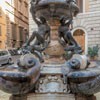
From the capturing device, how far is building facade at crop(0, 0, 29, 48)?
34.6 m

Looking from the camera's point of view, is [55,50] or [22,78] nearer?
[22,78]

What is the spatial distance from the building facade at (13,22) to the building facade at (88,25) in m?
11.6

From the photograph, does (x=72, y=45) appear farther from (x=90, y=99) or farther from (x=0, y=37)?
(x=0, y=37)

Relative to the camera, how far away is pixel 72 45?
18.6 ft

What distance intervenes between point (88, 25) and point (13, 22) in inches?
723

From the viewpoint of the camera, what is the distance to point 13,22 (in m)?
40.0

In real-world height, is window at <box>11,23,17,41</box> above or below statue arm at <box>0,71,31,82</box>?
above

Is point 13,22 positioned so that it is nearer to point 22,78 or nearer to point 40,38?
point 40,38

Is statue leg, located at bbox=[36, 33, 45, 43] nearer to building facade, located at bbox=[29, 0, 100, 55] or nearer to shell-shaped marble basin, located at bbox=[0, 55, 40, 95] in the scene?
shell-shaped marble basin, located at bbox=[0, 55, 40, 95]

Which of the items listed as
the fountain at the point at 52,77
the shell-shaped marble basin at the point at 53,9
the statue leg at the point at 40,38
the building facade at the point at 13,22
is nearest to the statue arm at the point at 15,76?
the fountain at the point at 52,77

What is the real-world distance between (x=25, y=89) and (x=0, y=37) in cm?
2831

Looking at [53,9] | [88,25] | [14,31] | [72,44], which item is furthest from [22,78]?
[14,31]

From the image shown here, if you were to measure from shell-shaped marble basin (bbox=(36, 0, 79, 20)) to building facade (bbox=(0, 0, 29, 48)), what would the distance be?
89.5ft

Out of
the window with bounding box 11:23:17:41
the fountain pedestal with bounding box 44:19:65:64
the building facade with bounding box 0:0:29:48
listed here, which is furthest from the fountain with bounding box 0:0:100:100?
the window with bounding box 11:23:17:41
